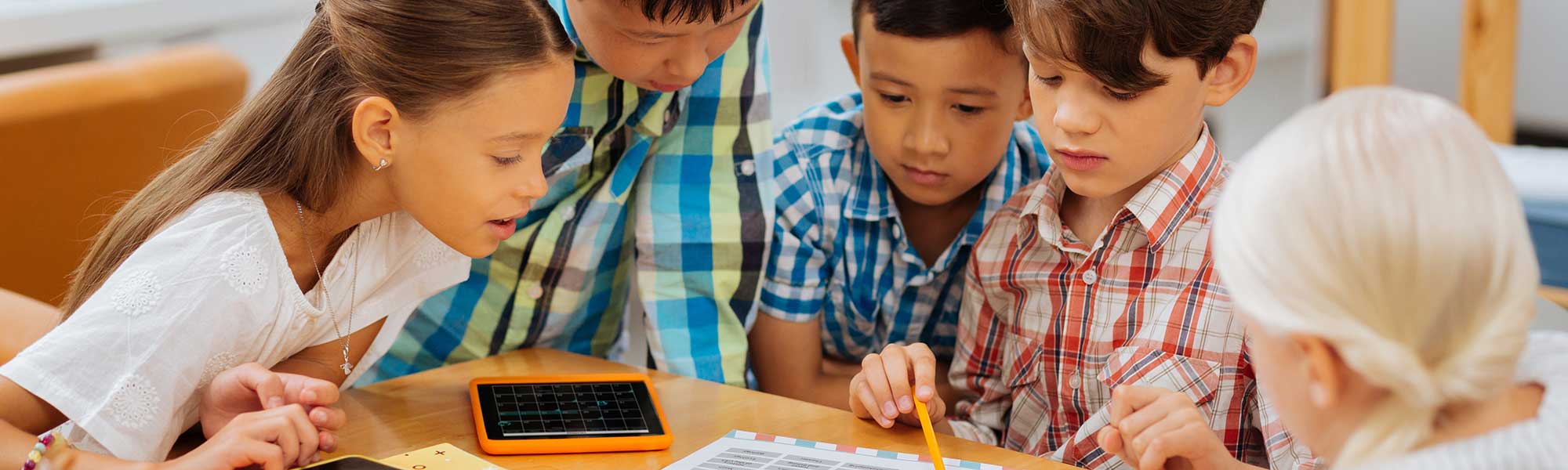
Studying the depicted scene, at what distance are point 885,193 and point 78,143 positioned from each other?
1.04 meters

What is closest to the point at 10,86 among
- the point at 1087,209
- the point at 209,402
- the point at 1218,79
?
the point at 209,402

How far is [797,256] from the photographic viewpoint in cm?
137

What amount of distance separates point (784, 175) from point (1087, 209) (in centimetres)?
35

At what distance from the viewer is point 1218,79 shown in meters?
1.08

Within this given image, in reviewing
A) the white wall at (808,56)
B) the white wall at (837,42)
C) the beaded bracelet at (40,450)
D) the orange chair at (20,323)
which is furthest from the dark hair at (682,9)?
the white wall at (808,56)

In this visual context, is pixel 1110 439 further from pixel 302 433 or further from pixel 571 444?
pixel 302 433

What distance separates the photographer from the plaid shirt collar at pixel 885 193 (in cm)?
135

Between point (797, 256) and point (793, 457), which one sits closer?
point (793, 457)

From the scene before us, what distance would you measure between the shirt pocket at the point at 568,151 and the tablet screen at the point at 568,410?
259mm

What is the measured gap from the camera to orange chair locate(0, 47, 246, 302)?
158 centimetres

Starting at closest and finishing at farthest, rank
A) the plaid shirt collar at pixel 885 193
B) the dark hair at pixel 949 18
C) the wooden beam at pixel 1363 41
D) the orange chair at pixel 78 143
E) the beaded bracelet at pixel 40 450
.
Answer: the beaded bracelet at pixel 40 450
the dark hair at pixel 949 18
the plaid shirt collar at pixel 885 193
the orange chair at pixel 78 143
the wooden beam at pixel 1363 41

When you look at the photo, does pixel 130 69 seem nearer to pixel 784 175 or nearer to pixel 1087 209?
pixel 784 175

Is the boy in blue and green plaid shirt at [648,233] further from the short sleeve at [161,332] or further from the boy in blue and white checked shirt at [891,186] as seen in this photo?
the short sleeve at [161,332]

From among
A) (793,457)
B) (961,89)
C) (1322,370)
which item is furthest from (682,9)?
(1322,370)
